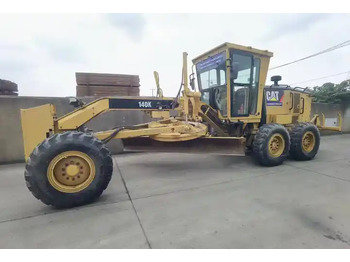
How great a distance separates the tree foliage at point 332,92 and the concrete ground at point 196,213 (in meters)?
8.17

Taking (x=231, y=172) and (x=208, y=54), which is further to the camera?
(x=208, y=54)

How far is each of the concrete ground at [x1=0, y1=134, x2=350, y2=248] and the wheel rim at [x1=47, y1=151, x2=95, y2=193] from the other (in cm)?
30

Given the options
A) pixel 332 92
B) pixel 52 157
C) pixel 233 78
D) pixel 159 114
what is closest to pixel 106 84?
pixel 159 114

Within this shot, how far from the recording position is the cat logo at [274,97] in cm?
514

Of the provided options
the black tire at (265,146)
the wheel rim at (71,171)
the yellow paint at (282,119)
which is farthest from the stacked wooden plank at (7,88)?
the yellow paint at (282,119)

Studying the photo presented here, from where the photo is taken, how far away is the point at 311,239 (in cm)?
192

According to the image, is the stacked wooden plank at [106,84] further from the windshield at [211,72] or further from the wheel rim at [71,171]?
the wheel rim at [71,171]

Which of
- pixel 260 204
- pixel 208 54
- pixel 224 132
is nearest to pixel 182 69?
pixel 208 54

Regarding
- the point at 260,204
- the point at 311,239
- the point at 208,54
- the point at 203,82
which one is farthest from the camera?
the point at 203,82

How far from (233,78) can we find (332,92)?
9.02m

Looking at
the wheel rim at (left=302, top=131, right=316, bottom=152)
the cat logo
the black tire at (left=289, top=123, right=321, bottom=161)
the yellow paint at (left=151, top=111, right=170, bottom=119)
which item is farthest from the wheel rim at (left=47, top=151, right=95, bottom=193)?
the wheel rim at (left=302, top=131, right=316, bottom=152)

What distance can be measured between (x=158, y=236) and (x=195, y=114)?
2.62m

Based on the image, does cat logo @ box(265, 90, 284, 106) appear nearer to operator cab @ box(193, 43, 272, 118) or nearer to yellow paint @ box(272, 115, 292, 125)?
yellow paint @ box(272, 115, 292, 125)

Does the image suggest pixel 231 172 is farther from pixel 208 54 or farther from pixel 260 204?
pixel 208 54
